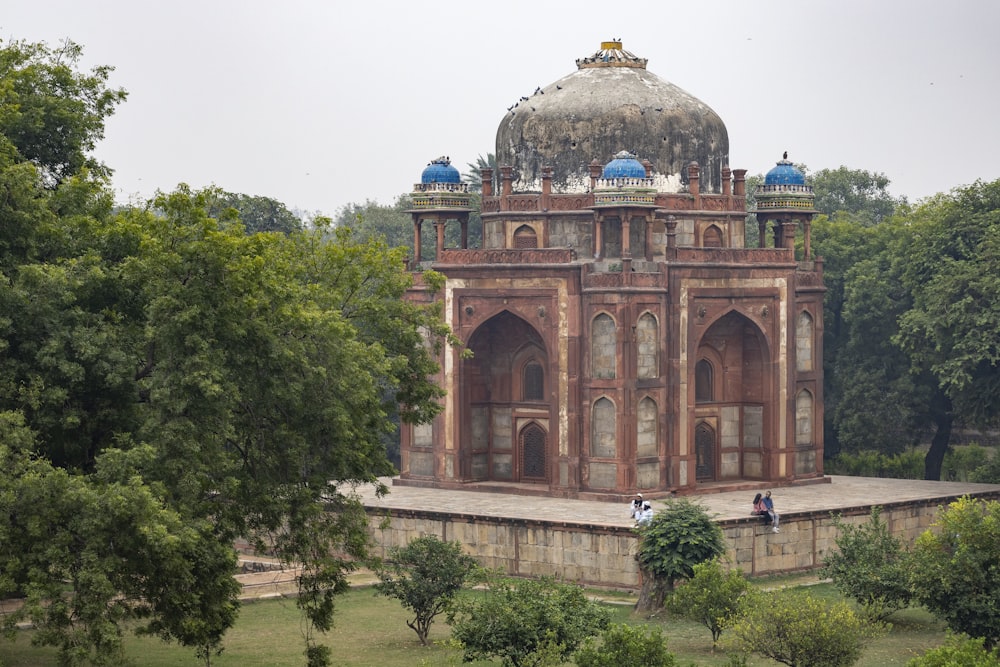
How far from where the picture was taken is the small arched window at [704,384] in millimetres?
39688

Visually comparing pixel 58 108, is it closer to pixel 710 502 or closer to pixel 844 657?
pixel 844 657

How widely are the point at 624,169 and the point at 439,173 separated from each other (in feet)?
16.1

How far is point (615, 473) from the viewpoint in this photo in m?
36.6

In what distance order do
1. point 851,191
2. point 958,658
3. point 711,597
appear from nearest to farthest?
1. point 958,658
2. point 711,597
3. point 851,191

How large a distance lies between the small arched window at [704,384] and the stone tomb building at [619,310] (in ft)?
0.19

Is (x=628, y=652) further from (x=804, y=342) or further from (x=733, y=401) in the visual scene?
(x=804, y=342)

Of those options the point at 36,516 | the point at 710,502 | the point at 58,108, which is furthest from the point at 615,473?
the point at 36,516

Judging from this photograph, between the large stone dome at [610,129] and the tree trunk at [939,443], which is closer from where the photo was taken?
the large stone dome at [610,129]

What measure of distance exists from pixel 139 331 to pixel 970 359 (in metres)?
22.6

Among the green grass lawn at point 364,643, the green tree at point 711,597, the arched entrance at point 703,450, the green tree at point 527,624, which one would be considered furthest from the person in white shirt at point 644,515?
the green tree at point 527,624

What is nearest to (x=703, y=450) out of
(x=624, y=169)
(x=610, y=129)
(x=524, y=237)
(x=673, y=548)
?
(x=524, y=237)

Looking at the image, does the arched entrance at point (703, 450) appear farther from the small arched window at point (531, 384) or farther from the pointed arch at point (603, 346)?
the pointed arch at point (603, 346)

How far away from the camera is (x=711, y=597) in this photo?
27.6 m

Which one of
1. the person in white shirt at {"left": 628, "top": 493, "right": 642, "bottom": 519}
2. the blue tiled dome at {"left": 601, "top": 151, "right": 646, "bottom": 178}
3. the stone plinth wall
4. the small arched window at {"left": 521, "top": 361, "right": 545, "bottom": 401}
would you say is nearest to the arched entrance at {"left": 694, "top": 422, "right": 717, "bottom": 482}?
the small arched window at {"left": 521, "top": 361, "right": 545, "bottom": 401}
